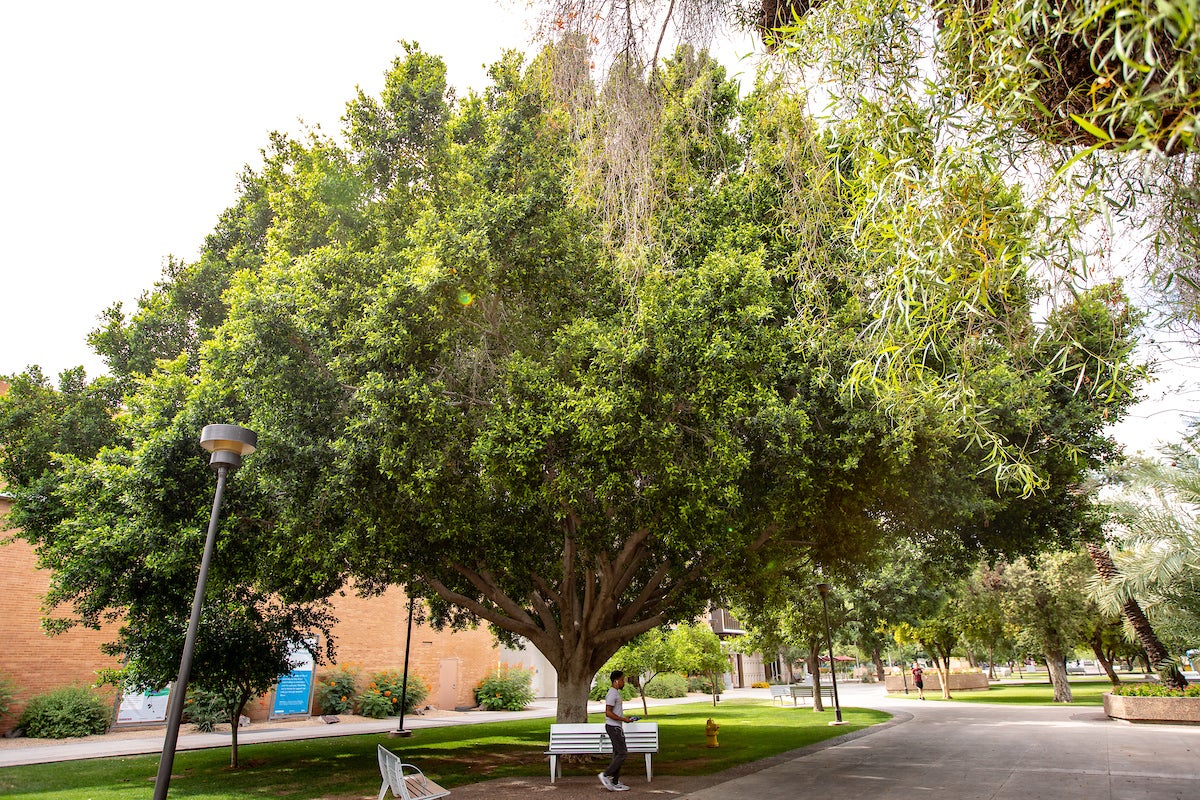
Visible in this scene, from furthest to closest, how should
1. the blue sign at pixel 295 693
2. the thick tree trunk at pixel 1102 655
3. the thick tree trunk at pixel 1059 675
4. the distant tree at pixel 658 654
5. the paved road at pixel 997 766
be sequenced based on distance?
1. the thick tree trunk at pixel 1102 655
2. the thick tree trunk at pixel 1059 675
3. the distant tree at pixel 658 654
4. the blue sign at pixel 295 693
5. the paved road at pixel 997 766

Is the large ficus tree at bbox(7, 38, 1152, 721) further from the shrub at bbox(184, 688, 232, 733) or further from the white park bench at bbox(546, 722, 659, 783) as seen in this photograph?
the shrub at bbox(184, 688, 232, 733)

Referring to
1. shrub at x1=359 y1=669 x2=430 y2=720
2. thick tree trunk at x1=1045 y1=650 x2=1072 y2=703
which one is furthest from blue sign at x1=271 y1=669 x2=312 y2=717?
thick tree trunk at x1=1045 y1=650 x2=1072 y2=703

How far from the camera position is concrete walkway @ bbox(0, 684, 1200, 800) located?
975cm

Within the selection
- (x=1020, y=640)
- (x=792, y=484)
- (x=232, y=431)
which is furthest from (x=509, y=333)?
(x=1020, y=640)

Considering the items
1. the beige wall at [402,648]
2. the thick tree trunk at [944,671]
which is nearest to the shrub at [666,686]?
the beige wall at [402,648]

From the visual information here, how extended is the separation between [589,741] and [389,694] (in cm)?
2054

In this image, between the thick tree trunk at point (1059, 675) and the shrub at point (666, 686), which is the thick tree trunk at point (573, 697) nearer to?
the thick tree trunk at point (1059, 675)

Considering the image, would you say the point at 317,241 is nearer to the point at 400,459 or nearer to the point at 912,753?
the point at 400,459

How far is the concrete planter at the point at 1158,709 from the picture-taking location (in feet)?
60.3

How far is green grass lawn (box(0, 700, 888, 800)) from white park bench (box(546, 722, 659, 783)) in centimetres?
97

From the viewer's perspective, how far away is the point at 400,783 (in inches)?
313

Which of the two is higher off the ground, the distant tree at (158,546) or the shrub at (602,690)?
the distant tree at (158,546)

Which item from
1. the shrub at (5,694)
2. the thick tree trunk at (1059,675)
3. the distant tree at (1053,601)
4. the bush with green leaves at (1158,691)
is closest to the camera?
the shrub at (5,694)

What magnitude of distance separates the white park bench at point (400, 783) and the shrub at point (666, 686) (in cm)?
3628
